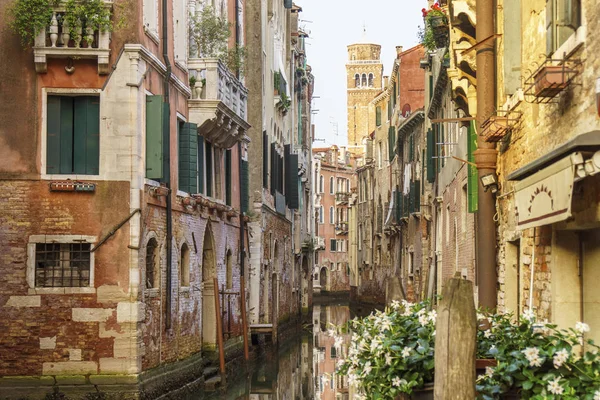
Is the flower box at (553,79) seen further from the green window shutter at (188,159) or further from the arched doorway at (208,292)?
the arched doorway at (208,292)

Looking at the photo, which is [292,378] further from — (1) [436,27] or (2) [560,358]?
(2) [560,358]

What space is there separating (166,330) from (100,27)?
5.29m

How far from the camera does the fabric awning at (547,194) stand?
788cm

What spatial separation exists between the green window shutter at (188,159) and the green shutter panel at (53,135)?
3.90m

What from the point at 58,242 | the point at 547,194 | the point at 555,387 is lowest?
the point at 555,387

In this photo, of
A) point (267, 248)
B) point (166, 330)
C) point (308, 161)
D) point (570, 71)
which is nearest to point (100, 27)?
point (166, 330)

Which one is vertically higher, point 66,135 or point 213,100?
point 213,100

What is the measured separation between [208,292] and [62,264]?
750 centimetres

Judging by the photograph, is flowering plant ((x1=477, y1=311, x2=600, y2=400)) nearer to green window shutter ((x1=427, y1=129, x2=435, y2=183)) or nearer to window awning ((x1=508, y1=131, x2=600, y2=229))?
window awning ((x1=508, y1=131, x2=600, y2=229))

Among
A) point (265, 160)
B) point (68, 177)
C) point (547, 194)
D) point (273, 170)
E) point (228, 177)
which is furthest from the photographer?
point (273, 170)

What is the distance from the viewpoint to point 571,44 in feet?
29.1

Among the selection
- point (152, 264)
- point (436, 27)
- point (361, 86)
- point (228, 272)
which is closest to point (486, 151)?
point (152, 264)

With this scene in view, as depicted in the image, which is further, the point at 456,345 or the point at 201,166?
the point at 201,166

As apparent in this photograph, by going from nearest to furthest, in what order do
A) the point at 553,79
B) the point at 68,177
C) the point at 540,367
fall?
the point at 540,367
the point at 553,79
the point at 68,177
